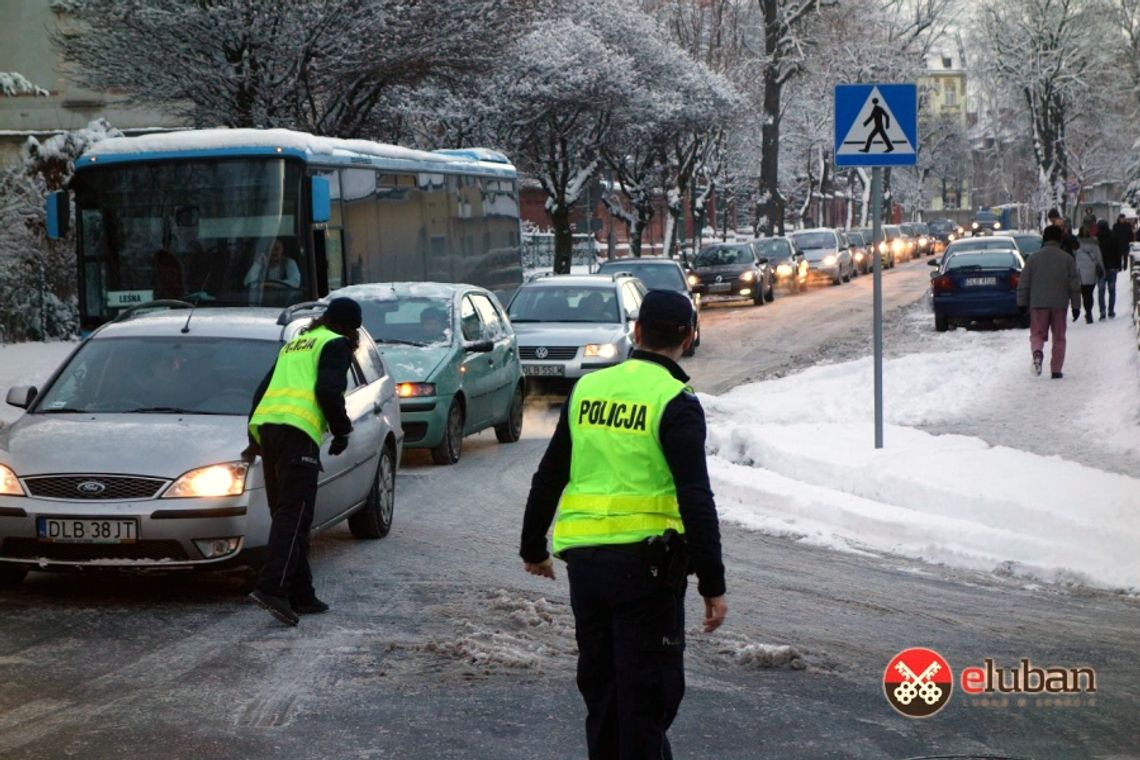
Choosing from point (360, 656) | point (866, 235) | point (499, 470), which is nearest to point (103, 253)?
point (499, 470)

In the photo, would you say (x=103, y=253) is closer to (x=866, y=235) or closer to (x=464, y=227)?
(x=464, y=227)

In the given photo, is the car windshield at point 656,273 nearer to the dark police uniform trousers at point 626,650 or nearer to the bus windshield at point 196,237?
the bus windshield at point 196,237

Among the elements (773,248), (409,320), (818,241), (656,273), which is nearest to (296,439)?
(409,320)

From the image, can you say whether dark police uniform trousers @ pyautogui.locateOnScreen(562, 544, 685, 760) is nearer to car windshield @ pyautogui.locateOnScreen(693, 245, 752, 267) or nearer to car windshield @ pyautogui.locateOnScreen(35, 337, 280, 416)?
car windshield @ pyautogui.locateOnScreen(35, 337, 280, 416)

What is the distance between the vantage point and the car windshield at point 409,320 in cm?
1526

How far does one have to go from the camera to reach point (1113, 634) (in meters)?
7.97

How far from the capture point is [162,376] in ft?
32.9

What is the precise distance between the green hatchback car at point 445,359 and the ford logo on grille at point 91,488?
5388mm

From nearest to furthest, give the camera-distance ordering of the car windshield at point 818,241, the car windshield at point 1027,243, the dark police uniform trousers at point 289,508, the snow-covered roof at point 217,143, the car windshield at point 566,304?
the dark police uniform trousers at point 289,508, the snow-covered roof at point 217,143, the car windshield at point 566,304, the car windshield at point 1027,243, the car windshield at point 818,241

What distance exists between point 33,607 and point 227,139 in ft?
33.9

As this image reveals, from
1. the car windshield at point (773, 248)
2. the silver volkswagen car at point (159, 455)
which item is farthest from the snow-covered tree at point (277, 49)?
the silver volkswagen car at point (159, 455)

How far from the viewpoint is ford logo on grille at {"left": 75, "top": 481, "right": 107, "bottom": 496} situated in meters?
8.69

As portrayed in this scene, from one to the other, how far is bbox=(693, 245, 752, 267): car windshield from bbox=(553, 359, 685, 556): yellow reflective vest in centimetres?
3834

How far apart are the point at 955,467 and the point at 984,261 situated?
61.5ft
